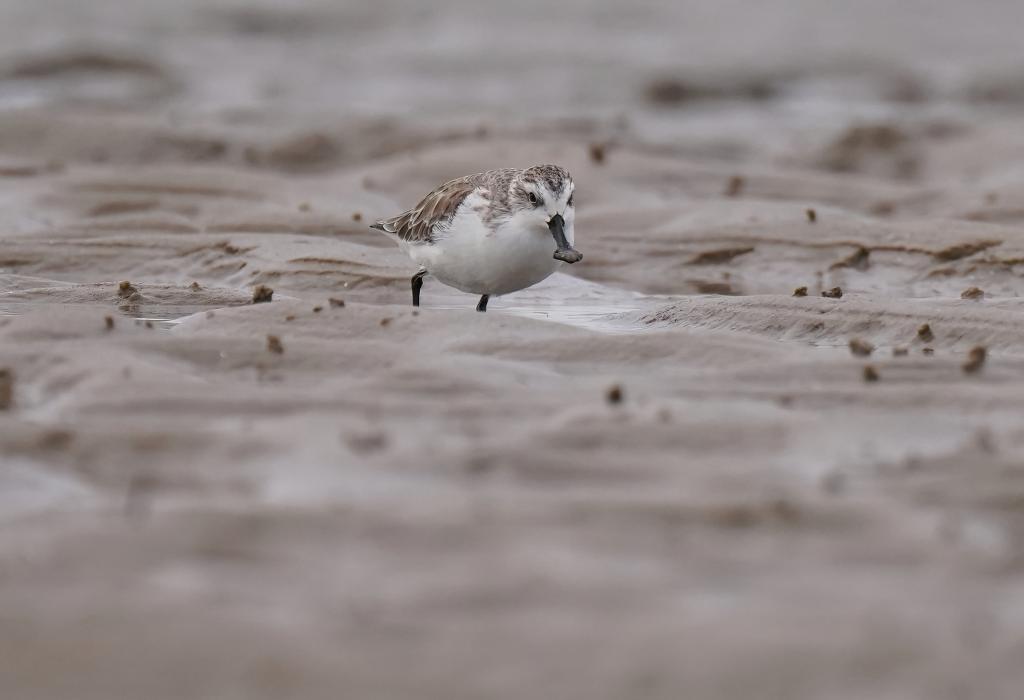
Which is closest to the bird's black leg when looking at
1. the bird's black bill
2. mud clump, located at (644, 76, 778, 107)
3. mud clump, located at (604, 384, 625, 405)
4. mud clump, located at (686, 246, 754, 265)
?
the bird's black bill

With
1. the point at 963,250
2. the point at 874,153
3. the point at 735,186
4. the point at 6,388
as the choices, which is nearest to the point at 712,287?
the point at 963,250

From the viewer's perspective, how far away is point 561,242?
7289 millimetres

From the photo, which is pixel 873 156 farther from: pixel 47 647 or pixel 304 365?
pixel 47 647

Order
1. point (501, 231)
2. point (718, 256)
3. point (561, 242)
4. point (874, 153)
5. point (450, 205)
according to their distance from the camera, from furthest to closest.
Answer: point (874, 153) → point (718, 256) → point (450, 205) → point (501, 231) → point (561, 242)

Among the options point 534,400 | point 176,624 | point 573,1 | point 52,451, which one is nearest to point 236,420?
point 52,451

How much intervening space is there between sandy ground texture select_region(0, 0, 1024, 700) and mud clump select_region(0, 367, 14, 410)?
0.6 inches

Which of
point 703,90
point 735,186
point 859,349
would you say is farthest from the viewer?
point 703,90

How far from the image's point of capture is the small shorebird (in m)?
7.36

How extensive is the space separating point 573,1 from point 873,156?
677cm

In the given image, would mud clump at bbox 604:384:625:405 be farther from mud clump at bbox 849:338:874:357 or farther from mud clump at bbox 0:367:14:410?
mud clump at bbox 0:367:14:410

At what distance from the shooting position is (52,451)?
5.00 m

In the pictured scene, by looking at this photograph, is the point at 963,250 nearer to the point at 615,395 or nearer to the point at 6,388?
the point at 615,395

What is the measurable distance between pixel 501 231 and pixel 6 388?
8.63ft

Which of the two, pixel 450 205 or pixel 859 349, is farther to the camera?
pixel 450 205
